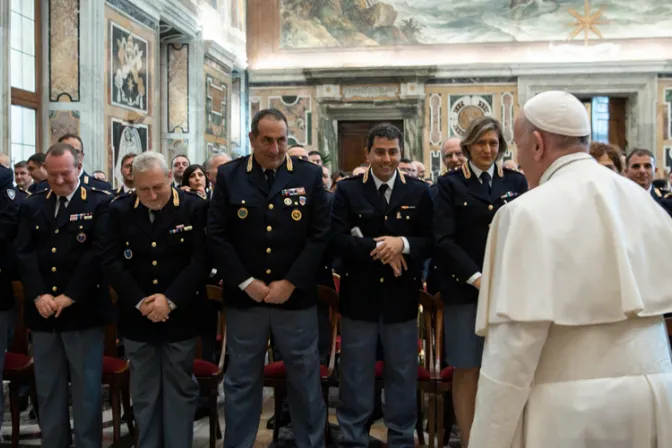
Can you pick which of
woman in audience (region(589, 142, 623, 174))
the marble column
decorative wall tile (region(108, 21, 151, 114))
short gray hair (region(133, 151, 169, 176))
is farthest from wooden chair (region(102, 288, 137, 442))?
decorative wall tile (region(108, 21, 151, 114))

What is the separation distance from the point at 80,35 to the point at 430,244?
6.66 m

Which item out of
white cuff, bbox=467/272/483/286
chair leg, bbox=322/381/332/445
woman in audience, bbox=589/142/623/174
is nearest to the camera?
white cuff, bbox=467/272/483/286

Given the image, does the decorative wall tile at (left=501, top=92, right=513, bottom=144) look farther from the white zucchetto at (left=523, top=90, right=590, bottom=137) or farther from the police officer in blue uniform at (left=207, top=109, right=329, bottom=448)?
the white zucchetto at (left=523, top=90, right=590, bottom=137)

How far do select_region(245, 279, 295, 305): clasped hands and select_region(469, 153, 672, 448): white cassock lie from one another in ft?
6.40

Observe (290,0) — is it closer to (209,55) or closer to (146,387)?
(209,55)

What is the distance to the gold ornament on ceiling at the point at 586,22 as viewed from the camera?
586 inches

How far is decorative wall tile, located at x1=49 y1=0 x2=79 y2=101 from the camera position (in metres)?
8.72

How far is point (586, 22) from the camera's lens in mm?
14914

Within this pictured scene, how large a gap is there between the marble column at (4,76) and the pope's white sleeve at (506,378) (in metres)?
6.84

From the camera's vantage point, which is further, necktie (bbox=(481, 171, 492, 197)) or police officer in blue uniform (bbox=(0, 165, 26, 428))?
police officer in blue uniform (bbox=(0, 165, 26, 428))

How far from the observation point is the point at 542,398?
73.0 inches

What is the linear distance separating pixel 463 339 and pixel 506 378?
6.37 feet

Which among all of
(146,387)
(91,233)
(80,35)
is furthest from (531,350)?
(80,35)

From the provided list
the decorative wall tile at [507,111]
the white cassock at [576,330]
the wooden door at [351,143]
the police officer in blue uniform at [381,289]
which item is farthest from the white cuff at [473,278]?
the wooden door at [351,143]
